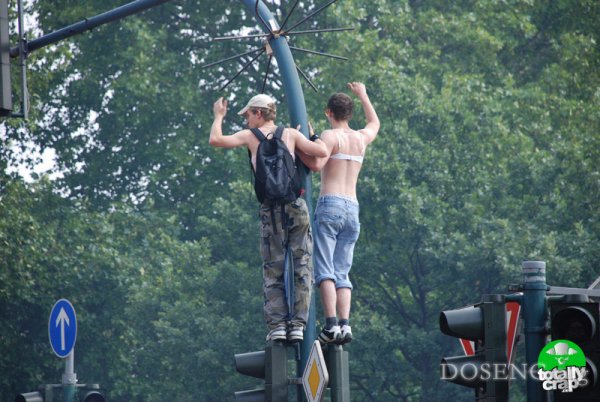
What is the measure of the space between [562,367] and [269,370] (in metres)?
2.53

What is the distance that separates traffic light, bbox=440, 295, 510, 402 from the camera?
8344mm

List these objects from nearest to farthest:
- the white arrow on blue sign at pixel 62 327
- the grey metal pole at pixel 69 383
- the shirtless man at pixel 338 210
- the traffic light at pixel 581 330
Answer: the traffic light at pixel 581 330, the shirtless man at pixel 338 210, the grey metal pole at pixel 69 383, the white arrow on blue sign at pixel 62 327

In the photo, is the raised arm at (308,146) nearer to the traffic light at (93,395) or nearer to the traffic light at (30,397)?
the traffic light at (93,395)

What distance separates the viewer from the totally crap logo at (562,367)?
7.79 m

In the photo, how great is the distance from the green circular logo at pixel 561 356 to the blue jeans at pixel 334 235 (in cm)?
263

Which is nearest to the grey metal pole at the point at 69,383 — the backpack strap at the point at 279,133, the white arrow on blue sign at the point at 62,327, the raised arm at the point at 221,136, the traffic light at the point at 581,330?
the white arrow on blue sign at the point at 62,327

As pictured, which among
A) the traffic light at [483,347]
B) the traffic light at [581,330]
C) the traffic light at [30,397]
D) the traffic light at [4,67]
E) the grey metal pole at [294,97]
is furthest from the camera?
the traffic light at [30,397]

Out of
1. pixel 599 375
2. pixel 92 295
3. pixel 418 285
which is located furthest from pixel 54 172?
pixel 599 375

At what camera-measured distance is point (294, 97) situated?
1024 cm

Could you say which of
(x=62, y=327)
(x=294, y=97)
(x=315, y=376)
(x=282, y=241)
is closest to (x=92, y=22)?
(x=294, y=97)

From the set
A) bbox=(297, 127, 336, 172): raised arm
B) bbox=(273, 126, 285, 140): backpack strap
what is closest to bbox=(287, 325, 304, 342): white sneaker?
bbox=(297, 127, 336, 172): raised arm

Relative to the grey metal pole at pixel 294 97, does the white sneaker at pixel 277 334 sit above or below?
below

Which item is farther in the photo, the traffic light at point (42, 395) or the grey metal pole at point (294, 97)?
the traffic light at point (42, 395)

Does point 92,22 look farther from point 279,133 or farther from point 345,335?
point 345,335
